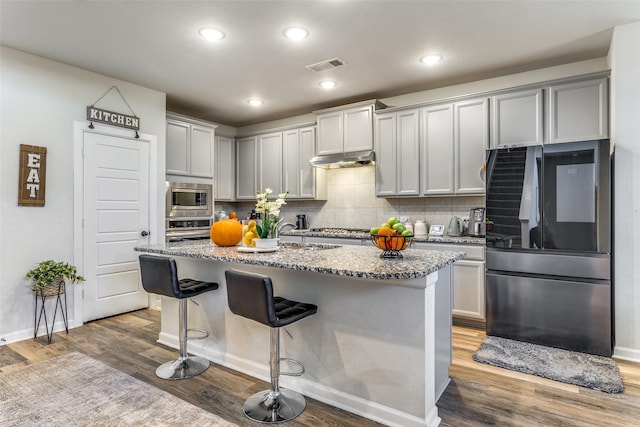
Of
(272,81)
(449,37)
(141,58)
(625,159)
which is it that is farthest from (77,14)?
(625,159)

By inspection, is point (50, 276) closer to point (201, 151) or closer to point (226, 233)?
point (226, 233)

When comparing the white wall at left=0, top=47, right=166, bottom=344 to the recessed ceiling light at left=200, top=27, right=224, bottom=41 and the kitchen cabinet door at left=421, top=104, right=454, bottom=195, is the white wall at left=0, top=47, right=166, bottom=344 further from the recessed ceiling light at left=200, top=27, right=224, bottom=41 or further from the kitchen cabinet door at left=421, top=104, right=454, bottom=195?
the kitchen cabinet door at left=421, top=104, right=454, bottom=195

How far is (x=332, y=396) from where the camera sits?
2207 mm

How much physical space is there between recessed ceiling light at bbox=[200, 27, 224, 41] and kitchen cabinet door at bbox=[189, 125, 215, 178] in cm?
210

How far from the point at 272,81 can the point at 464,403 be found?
3540 mm

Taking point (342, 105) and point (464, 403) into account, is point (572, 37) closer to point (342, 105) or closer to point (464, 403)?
point (342, 105)

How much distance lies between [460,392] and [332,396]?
2.76 ft

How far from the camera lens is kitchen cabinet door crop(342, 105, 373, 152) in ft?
14.6

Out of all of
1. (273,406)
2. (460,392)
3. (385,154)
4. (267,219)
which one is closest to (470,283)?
(460,392)

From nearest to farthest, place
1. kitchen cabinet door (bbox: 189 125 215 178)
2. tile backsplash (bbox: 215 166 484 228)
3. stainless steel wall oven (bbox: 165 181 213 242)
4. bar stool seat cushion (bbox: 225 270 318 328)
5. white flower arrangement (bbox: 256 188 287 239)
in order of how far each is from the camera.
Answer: bar stool seat cushion (bbox: 225 270 318 328), white flower arrangement (bbox: 256 188 287 239), tile backsplash (bbox: 215 166 484 228), stainless steel wall oven (bbox: 165 181 213 242), kitchen cabinet door (bbox: 189 125 215 178)

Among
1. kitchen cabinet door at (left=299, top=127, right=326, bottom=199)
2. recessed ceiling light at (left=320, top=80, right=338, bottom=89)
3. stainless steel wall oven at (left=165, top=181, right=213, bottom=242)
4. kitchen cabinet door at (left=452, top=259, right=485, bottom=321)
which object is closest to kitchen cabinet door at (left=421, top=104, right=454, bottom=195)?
kitchen cabinet door at (left=452, top=259, right=485, bottom=321)

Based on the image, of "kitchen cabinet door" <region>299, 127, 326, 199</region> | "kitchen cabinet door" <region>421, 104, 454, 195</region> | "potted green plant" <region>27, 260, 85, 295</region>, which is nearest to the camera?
"potted green plant" <region>27, 260, 85, 295</region>

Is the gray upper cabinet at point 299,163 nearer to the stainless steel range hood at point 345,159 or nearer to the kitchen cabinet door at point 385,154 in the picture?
the stainless steel range hood at point 345,159

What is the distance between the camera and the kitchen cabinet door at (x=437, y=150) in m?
3.93
